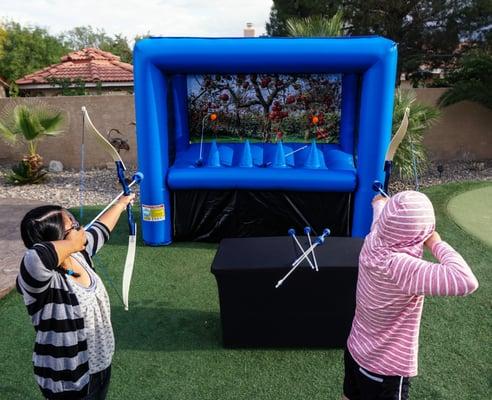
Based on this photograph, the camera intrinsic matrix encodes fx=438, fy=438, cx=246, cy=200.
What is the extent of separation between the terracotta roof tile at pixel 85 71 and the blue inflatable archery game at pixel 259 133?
8965 mm

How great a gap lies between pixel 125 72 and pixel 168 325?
39.8 ft

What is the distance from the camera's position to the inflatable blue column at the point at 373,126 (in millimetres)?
4504

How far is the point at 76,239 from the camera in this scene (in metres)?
1.75

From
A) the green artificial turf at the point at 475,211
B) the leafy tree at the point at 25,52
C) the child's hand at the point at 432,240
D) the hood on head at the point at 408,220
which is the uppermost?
the leafy tree at the point at 25,52

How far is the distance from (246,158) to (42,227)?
371 cm

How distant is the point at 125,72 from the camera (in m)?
14.1

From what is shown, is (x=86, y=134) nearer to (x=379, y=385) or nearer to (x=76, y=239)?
(x=76, y=239)

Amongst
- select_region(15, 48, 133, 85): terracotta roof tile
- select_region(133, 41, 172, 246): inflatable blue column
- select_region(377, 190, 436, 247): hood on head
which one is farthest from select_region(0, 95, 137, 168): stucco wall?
select_region(377, 190, 436, 247): hood on head

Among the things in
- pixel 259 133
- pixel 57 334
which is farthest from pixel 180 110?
pixel 57 334

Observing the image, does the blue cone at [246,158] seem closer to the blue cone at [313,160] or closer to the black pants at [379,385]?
the blue cone at [313,160]

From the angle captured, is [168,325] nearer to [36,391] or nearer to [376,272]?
[36,391]

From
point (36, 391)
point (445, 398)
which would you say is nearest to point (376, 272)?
point (445, 398)

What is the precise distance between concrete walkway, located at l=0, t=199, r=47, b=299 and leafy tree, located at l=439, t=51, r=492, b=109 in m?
8.64

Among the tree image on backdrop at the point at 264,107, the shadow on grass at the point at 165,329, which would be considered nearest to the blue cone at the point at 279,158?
the tree image on backdrop at the point at 264,107
